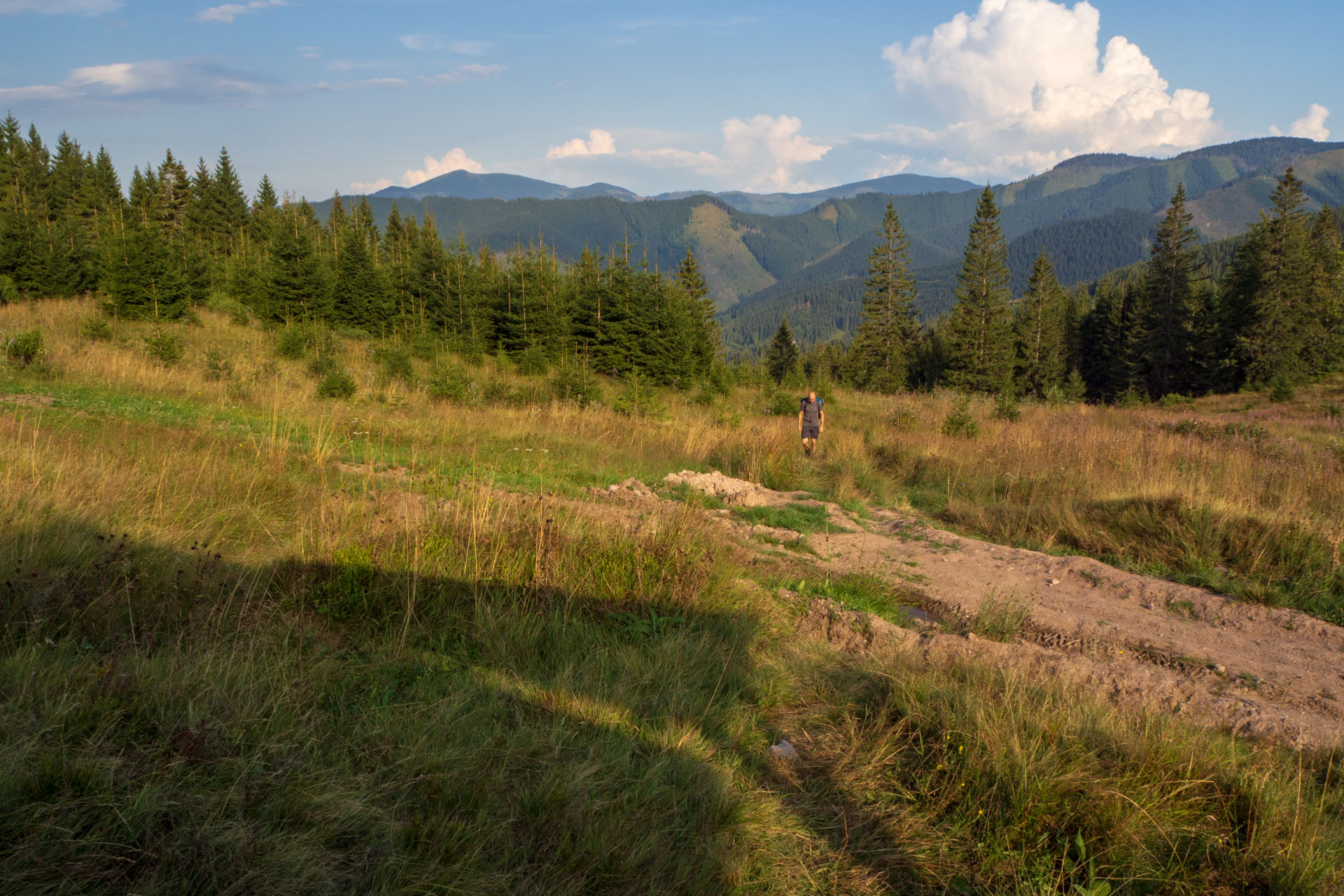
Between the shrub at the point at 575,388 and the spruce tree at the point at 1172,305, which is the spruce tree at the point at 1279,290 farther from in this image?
the shrub at the point at 575,388

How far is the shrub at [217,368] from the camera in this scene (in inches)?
571

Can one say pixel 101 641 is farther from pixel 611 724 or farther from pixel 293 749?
pixel 611 724

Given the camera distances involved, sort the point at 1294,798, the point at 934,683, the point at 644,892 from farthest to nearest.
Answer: the point at 934,683 < the point at 1294,798 < the point at 644,892

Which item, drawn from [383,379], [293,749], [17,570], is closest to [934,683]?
[293,749]

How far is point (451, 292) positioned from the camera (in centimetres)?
2505

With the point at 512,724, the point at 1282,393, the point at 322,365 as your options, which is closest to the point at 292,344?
the point at 322,365

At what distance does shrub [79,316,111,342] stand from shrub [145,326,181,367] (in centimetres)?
267

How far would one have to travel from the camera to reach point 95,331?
57.4ft

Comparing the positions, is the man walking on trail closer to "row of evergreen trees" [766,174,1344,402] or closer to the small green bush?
"row of evergreen trees" [766,174,1344,402]

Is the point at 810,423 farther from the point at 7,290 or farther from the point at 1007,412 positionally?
the point at 7,290

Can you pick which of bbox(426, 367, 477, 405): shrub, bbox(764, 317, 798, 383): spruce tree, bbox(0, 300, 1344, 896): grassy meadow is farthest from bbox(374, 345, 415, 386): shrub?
bbox(764, 317, 798, 383): spruce tree

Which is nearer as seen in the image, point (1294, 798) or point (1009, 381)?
point (1294, 798)

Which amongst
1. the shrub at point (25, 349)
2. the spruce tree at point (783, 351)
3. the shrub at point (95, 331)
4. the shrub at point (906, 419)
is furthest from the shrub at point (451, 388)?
the spruce tree at point (783, 351)

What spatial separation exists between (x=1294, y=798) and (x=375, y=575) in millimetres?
4615
